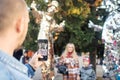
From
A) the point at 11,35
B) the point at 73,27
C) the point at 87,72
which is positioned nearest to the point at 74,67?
the point at 87,72

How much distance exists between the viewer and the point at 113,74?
30.2ft

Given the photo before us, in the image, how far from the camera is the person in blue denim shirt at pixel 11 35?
1610 mm

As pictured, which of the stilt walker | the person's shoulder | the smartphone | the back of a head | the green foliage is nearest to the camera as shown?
the person's shoulder

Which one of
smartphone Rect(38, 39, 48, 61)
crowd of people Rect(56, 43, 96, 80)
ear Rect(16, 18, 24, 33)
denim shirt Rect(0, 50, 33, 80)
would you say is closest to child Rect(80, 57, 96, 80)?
crowd of people Rect(56, 43, 96, 80)

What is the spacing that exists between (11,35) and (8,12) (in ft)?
0.31

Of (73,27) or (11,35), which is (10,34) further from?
(73,27)

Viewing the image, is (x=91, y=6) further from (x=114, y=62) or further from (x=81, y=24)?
(x=114, y=62)

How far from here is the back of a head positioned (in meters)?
1.71

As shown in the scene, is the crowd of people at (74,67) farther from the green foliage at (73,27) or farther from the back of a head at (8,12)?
the back of a head at (8,12)

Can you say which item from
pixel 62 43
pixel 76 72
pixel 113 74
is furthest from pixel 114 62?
pixel 62 43

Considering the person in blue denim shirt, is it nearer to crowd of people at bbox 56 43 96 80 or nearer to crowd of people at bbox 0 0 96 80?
crowd of people at bbox 0 0 96 80

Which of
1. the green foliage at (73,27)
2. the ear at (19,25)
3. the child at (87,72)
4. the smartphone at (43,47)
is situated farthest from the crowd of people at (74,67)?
the ear at (19,25)

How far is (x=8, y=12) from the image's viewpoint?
1.71 metres

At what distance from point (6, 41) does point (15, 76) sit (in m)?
0.18
